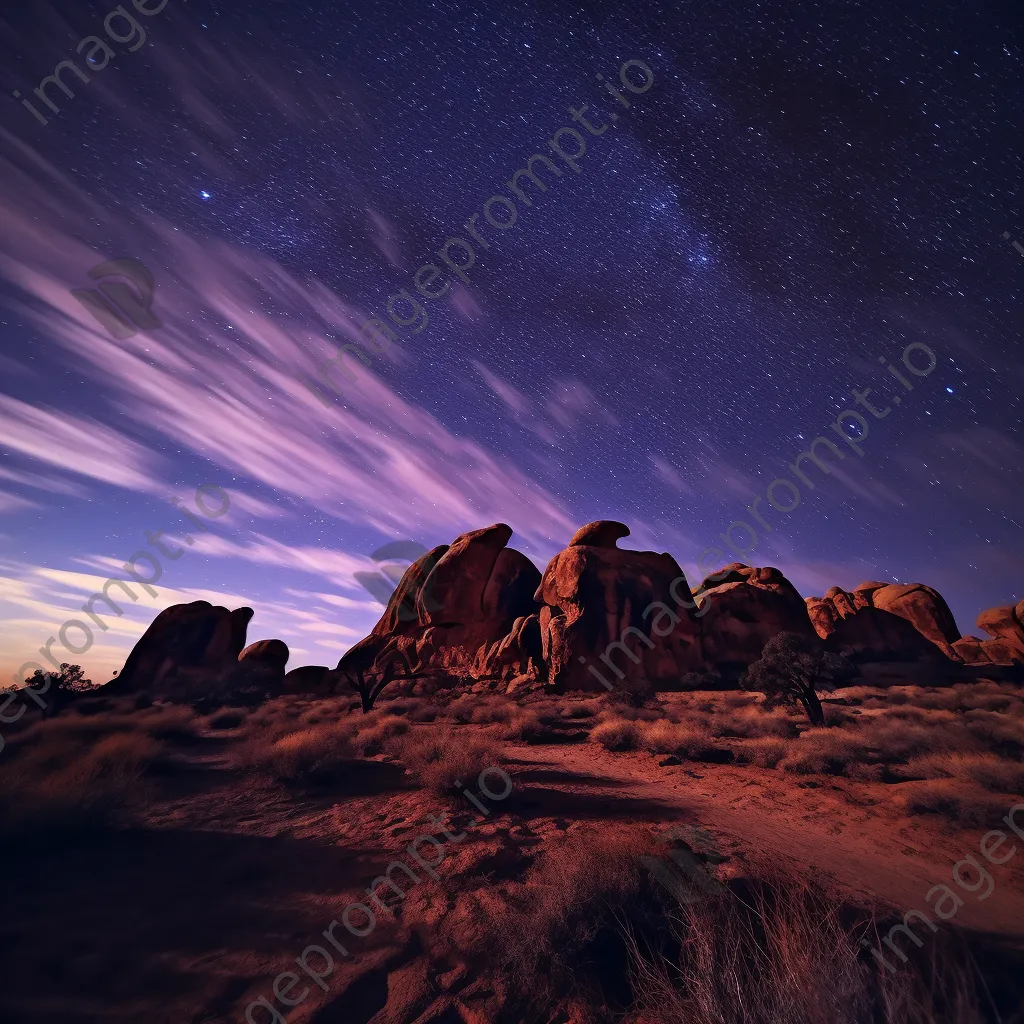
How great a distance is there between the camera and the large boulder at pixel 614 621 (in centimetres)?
2984

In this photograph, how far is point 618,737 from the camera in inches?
543

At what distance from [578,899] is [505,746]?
10.0 metres

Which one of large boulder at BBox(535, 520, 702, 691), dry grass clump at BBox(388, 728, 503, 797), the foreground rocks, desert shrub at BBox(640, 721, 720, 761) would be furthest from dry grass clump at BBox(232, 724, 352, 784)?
large boulder at BBox(535, 520, 702, 691)

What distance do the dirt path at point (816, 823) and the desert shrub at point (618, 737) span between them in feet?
5.91

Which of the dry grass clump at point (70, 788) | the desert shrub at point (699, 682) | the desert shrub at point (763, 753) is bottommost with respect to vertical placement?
the dry grass clump at point (70, 788)

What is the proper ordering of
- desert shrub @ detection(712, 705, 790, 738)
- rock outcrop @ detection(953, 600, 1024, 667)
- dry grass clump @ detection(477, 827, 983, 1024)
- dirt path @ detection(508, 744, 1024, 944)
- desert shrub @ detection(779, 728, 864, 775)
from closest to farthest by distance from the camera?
dry grass clump @ detection(477, 827, 983, 1024) → dirt path @ detection(508, 744, 1024, 944) → desert shrub @ detection(779, 728, 864, 775) → desert shrub @ detection(712, 705, 790, 738) → rock outcrop @ detection(953, 600, 1024, 667)

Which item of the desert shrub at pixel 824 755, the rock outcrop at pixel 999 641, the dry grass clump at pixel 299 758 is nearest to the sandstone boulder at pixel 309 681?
the dry grass clump at pixel 299 758

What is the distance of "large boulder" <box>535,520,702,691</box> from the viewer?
29844 millimetres

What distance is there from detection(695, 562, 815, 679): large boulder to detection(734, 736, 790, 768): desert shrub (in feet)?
77.2

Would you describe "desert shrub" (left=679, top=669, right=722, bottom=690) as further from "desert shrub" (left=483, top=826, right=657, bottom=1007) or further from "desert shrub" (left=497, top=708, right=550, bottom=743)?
"desert shrub" (left=483, top=826, right=657, bottom=1007)

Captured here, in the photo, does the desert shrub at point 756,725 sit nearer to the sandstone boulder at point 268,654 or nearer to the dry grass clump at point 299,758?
the dry grass clump at point 299,758

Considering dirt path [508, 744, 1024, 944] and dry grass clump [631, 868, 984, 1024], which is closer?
dry grass clump [631, 868, 984, 1024]

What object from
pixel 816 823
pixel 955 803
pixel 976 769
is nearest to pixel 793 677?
pixel 976 769

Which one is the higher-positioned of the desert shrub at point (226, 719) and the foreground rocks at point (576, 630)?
the foreground rocks at point (576, 630)
